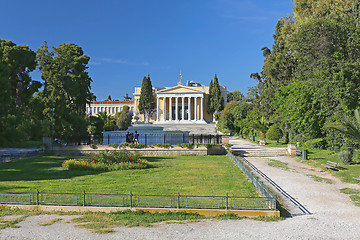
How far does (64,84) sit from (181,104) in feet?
187

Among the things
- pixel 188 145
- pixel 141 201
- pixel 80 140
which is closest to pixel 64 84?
pixel 80 140

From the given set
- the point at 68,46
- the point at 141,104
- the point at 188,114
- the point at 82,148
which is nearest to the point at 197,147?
the point at 82,148

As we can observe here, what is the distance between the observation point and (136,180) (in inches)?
603

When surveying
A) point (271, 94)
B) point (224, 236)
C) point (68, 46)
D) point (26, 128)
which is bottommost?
point (224, 236)

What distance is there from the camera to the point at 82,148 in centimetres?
2802

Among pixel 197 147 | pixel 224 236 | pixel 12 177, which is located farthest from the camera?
pixel 197 147

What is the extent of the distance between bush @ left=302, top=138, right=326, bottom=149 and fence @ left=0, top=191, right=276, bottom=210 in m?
21.8

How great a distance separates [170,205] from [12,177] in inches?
380

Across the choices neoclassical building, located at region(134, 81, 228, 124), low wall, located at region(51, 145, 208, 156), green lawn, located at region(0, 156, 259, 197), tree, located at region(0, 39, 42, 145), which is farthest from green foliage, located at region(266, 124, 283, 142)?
neoclassical building, located at region(134, 81, 228, 124)

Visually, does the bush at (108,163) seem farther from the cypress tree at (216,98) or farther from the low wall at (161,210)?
the cypress tree at (216,98)

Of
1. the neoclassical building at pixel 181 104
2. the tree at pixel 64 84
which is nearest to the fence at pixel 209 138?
the tree at pixel 64 84

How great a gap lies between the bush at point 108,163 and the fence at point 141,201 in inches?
305

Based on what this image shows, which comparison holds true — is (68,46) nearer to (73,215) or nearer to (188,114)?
(73,215)

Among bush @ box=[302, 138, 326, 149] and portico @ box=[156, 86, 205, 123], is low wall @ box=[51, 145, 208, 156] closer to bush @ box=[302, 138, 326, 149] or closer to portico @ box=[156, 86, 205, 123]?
bush @ box=[302, 138, 326, 149]
